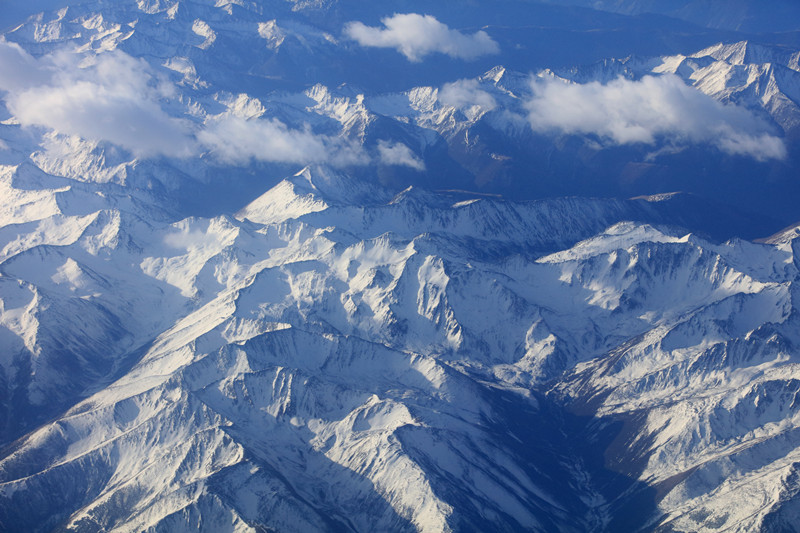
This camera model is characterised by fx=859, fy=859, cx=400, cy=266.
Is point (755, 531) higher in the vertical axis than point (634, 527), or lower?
higher

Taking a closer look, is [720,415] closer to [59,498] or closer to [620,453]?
[620,453]

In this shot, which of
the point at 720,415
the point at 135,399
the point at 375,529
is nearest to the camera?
the point at 375,529

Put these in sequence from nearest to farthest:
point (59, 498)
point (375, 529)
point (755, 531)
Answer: point (755, 531)
point (375, 529)
point (59, 498)

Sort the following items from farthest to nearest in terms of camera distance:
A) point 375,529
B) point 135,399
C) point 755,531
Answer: point 135,399 → point 375,529 → point 755,531

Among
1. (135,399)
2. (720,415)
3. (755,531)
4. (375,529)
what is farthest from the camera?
(135,399)

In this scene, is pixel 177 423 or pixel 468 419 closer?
pixel 177 423

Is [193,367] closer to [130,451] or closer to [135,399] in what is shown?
[135,399]

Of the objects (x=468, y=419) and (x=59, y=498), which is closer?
(x=59, y=498)

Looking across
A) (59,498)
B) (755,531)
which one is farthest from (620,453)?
(59,498)

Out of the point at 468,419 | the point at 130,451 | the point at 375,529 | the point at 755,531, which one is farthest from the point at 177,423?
the point at 755,531
